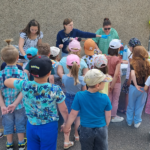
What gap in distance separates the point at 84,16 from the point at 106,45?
1.51 meters

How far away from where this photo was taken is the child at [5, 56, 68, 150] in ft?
5.45

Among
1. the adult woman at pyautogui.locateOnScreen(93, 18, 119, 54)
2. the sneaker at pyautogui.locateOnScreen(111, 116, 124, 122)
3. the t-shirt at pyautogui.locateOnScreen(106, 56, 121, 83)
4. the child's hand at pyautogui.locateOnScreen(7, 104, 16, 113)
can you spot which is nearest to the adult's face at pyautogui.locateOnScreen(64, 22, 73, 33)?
the adult woman at pyautogui.locateOnScreen(93, 18, 119, 54)

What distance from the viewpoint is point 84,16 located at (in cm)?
555

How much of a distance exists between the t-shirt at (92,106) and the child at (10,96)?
2.70 feet

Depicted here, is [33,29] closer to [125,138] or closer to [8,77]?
[8,77]

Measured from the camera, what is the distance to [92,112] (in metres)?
1.91

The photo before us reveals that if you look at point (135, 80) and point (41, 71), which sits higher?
point (41, 71)

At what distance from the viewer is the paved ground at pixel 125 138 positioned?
2791 mm

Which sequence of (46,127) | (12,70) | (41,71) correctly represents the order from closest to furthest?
(41,71), (46,127), (12,70)

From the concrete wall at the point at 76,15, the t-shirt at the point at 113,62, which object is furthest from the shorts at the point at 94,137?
the concrete wall at the point at 76,15

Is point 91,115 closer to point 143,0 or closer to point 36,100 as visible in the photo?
point 36,100

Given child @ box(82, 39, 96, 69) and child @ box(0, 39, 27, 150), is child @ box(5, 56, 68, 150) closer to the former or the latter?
child @ box(0, 39, 27, 150)

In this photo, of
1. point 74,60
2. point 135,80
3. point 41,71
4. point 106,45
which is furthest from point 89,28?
point 41,71

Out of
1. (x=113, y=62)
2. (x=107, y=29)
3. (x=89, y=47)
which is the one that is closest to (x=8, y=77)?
(x=89, y=47)
